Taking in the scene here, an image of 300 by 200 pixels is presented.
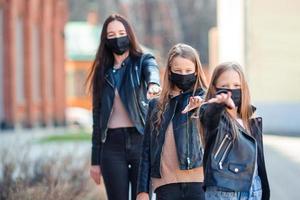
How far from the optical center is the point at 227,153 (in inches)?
187

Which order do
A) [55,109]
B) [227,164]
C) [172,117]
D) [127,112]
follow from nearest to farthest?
1. [227,164]
2. [172,117]
3. [127,112]
4. [55,109]

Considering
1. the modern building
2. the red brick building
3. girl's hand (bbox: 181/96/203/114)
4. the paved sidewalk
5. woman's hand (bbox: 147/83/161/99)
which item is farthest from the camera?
the red brick building

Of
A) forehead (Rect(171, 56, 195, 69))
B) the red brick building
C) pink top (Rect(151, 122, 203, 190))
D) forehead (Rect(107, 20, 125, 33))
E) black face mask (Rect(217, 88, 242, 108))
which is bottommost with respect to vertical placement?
the red brick building

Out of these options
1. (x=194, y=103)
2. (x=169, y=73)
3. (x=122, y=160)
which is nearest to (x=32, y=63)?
(x=122, y=160)

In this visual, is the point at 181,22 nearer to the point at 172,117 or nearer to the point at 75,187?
the point at 75,187

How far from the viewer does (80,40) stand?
183 ft

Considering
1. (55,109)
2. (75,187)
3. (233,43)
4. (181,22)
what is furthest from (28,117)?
(181,22)

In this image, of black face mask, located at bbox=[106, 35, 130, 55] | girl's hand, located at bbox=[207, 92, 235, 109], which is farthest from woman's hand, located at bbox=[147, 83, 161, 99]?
girl's hand, located at bbox=[207, 92, 235, 109]

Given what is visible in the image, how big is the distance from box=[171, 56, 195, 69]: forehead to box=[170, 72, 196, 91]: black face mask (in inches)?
2.1

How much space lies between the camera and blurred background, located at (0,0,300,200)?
1107cm

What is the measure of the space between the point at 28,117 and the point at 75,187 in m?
26.3

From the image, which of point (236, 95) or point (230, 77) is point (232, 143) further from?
point (230, 77)

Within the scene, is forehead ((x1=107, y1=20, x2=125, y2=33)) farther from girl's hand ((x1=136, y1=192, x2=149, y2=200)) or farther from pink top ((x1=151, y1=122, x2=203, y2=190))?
girl's hand ((x1=136, y1=192, x2=149, y2=200))

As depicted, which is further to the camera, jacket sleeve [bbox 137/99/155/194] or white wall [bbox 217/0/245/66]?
white wall [bbox 217/0/245/66]
